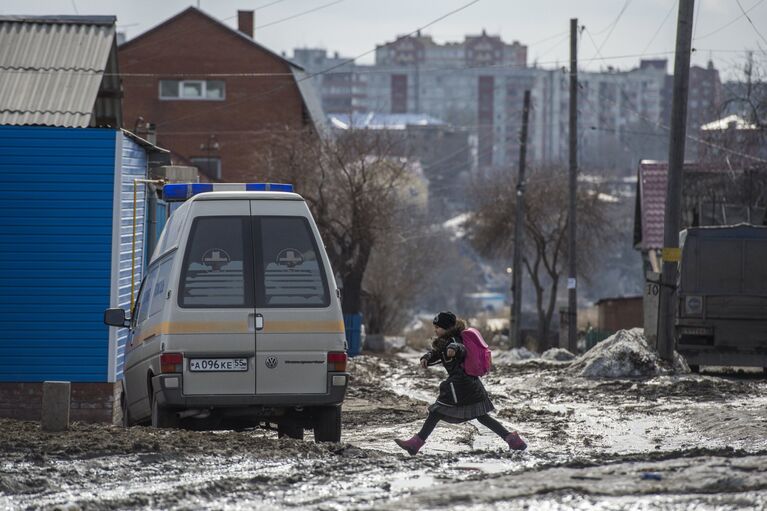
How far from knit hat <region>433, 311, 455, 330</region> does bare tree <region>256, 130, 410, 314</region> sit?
30.5m

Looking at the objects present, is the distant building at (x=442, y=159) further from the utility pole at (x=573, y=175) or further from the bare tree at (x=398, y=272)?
the utility pole at (x=573, y=175)

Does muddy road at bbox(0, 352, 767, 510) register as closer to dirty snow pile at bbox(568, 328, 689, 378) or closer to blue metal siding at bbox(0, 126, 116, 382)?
blue metal siding at bbox(0, 126, 116, 382)

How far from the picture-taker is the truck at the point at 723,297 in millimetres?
23969

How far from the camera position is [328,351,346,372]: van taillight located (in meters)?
11.7

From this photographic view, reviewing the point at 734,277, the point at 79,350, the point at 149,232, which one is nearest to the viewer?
the point at 79,350

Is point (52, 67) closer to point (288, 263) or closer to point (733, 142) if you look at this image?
point (288, 263)

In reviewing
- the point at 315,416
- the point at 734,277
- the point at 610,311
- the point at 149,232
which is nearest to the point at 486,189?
the point at 610,311

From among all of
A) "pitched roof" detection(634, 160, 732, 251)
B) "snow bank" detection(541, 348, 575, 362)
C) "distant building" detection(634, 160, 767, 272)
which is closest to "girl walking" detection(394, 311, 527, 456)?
"snow bank" detection(541, 348, 575, 362)

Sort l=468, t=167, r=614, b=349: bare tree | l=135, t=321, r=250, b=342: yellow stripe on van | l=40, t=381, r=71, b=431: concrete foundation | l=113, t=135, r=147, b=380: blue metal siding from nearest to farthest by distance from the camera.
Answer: l=135, t=321, r=250, b=342: yellow stripe on van < l=40, t=381, r=71, b=431: concrete foundation < l=113, t=135, r=147, b=380: blue metal siding < l=468, t=167, r=614, b=349: bare tree

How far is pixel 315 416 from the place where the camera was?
39.8ft

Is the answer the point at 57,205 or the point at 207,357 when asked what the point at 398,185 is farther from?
the point at 207,357

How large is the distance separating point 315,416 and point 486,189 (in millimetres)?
47967

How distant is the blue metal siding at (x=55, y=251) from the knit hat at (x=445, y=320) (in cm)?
745

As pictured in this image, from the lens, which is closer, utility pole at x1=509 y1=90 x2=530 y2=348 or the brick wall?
the brick wall
